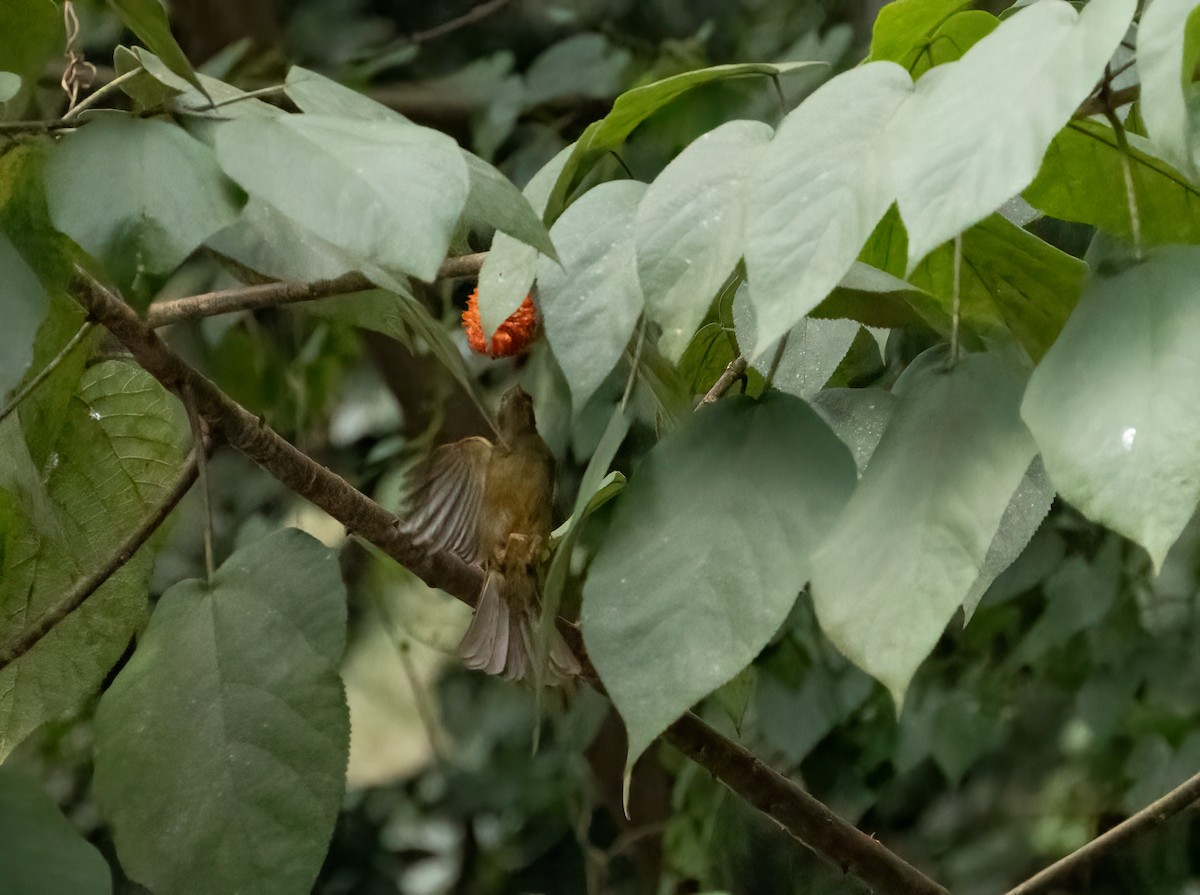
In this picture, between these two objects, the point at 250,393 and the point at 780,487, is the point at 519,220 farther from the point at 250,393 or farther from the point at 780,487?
the point at 250,393

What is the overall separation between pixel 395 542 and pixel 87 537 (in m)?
0.18

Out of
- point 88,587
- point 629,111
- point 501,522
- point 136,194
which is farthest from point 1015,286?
point 501,522

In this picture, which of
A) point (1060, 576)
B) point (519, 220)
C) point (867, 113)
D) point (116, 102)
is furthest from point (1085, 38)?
point (116, 102)

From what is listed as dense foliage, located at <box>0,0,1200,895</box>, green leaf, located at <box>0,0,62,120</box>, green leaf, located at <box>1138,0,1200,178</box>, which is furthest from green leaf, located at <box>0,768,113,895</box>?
green leaf, located at <box>1138,0,1200,178</box>

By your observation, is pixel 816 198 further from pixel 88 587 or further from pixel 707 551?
pixel 88 587

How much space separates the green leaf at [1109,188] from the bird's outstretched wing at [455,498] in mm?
510

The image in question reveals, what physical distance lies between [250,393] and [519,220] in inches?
45.1

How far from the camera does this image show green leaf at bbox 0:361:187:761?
63 cm

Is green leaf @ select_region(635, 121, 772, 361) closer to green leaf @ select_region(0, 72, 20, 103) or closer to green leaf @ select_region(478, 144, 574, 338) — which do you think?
green leaf @ select_region(478, 144, 574, 338)

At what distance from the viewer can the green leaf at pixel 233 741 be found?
0.44 metres

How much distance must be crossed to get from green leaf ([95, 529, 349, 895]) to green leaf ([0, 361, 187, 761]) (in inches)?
5.9

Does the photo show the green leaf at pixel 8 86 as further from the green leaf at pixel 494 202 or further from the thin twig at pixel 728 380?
the thin twig at pixel 728 380

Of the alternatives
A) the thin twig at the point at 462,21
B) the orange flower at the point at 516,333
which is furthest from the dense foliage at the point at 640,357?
the thin twig at the point at 462,21

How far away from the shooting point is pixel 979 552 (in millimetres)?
354
